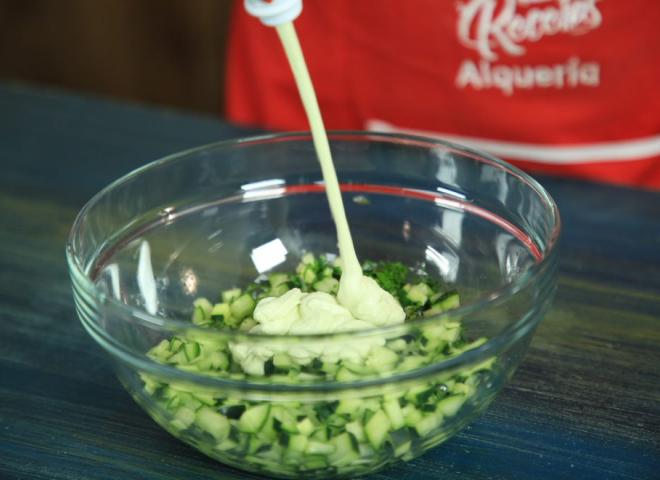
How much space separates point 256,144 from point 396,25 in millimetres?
803

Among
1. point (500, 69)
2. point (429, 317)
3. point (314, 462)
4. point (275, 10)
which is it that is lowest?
point (500, 69)

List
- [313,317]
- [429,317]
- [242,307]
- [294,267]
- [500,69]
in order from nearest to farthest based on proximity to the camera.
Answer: [429,317], [313,317], [242,307], [294,267], [500,69]

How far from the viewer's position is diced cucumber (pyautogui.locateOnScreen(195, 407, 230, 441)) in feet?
2.21

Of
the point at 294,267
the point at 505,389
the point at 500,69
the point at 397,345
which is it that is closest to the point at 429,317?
the point at 397,345

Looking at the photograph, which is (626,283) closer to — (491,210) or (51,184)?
(491,210)

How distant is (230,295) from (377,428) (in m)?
0.29

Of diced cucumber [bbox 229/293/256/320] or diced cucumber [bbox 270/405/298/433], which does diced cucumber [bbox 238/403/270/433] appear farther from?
diced cucumber [bbox 229/293/256/320]

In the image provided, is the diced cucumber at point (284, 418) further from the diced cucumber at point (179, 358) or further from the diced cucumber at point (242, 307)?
the diced cucumber at point (242, 307)

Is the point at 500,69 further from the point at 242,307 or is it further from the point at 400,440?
the point at 400,440

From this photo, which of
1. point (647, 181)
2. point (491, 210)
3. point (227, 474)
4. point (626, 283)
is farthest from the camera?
point (647, 181)

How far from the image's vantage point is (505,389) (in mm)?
836

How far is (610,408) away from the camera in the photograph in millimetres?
808

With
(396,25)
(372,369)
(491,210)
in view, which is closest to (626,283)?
(491,210)

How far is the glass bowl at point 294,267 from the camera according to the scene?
2.11 ft
